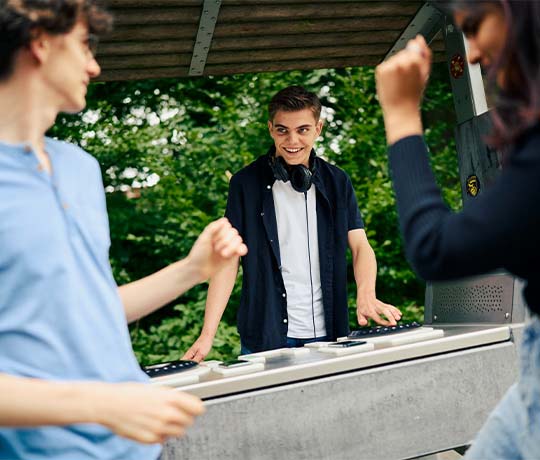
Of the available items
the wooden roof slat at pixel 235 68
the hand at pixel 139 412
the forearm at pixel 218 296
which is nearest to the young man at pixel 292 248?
the forearm at pixel 218 296

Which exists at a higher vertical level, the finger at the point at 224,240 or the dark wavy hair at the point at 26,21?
the dark wavy hair at the point at 26,21

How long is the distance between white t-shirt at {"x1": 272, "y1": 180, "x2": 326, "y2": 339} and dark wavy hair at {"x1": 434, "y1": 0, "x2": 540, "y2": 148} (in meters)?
2.50

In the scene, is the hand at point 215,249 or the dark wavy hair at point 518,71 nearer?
the dark wavy hair at point 518,71

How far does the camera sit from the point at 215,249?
167 cm

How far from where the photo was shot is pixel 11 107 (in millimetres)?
1426

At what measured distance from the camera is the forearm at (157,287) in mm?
1714

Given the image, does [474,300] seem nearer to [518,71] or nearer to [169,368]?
[169,368]

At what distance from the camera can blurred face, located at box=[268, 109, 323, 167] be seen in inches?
147

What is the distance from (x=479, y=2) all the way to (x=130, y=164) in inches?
262

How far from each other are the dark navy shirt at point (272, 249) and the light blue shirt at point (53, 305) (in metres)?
2.31

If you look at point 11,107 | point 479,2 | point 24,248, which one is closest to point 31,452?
point 24,248

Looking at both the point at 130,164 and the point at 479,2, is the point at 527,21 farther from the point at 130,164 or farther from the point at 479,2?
the point at 130,164

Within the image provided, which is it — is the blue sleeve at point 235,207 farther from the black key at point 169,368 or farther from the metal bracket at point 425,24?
the metal bracket at point 425,24

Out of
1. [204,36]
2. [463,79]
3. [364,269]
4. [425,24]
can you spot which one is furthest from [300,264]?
[425,24]
